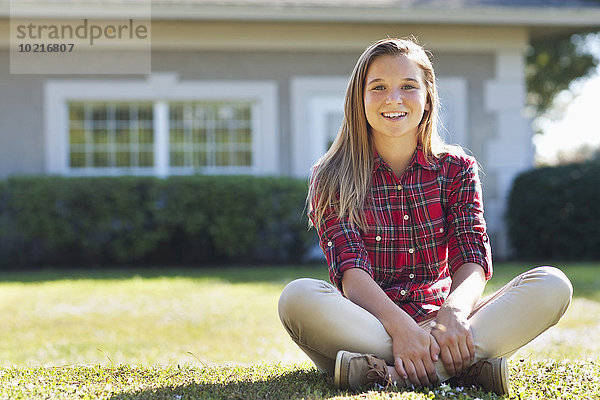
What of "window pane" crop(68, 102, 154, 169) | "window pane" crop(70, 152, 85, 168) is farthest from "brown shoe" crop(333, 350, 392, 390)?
"window pane" crop(70, 152, 85, 168)

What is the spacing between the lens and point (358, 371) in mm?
2578

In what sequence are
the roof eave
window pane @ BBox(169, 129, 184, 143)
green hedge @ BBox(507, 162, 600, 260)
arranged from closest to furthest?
the roof eave
green hedge @ BBox(507, 162, 600, 260)
window pane @ BBox(169, 129, 184, 143)

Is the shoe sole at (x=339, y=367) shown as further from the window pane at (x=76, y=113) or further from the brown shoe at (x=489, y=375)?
the window pane at (x=76, y=113)

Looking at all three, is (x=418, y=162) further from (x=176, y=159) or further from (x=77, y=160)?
(x=77, y=160)

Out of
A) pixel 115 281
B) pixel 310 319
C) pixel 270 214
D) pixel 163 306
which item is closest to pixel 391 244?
pixel 310 319

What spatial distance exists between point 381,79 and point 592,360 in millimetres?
1715

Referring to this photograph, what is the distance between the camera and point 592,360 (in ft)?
11.1

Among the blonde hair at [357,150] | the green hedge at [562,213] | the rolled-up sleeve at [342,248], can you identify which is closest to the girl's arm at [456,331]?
the rolled-up sleeve at [342,248]

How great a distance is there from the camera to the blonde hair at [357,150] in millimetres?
2914

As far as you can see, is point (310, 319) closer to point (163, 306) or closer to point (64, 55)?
point (163, 306)

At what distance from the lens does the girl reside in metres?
2.60

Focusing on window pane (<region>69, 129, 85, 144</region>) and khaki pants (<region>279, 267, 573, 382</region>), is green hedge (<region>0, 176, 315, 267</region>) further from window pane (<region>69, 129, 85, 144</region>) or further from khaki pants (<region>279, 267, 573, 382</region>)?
khaki pants (<region>279, 267, 573, 382</region>)

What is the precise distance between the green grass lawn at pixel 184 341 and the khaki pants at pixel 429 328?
18 centimetres

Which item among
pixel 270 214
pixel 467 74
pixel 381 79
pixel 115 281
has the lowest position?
pixel 115 281
